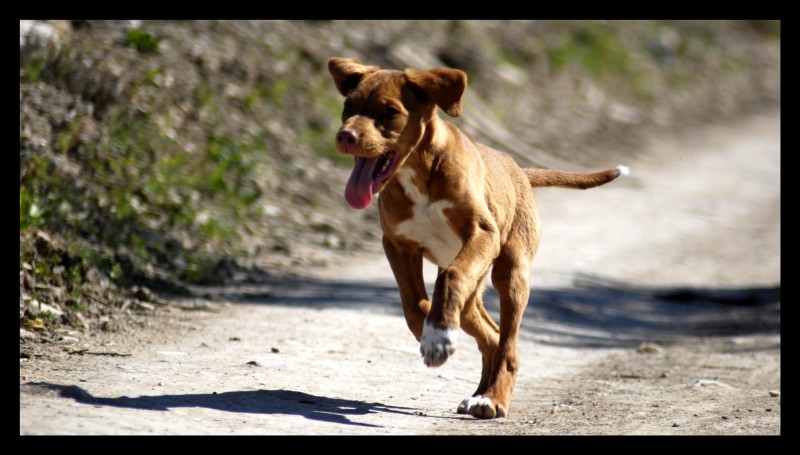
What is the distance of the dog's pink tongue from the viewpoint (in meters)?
5.30

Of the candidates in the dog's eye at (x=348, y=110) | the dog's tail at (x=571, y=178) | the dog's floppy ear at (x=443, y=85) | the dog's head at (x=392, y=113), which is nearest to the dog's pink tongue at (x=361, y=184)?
the dog's head at (x=392, y=113)

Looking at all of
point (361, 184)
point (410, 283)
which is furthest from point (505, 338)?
point (361, 184)

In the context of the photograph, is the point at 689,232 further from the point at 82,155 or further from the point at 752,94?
the point at 752,94

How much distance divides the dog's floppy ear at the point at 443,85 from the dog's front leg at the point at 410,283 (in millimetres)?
822

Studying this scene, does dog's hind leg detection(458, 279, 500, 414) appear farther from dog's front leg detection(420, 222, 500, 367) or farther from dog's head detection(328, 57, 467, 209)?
dog's head detection(328, 57, 467, 209)

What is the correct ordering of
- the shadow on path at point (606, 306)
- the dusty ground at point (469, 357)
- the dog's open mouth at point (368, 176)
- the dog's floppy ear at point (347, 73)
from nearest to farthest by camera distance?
the dusty ground at point (469, 357) < the dog's open mouth at point (368, 176) < the dog's floppy ear at point (347, 73) < the shadow on path at point (606, 306)

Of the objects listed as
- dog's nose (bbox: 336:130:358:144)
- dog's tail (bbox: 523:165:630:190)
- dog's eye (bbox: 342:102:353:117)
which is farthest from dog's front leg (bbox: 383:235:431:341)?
dog's tail (bbox: 523:165:630:190)

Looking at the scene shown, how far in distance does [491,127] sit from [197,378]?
10.4 meters

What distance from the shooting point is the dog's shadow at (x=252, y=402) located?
200 inches

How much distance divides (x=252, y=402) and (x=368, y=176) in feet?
4.23

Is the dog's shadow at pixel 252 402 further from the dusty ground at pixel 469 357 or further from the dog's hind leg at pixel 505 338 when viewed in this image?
the dog's hind leg at pixel 505 338

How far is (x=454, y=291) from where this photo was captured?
5207 millimetres
